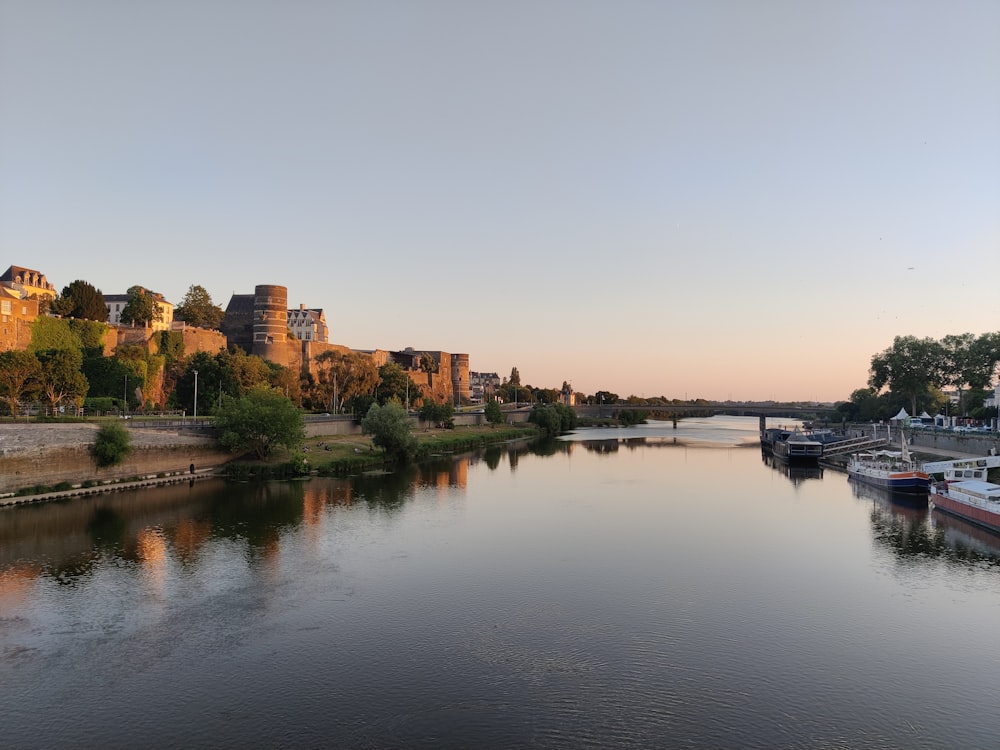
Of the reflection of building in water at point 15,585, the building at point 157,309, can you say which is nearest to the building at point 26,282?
the building at point 157,309

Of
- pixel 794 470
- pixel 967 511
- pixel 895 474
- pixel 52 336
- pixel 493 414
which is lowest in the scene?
pixel 794 470

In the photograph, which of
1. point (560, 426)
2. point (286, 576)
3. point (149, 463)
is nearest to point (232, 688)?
point (286, 576)

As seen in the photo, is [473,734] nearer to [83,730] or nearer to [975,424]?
[83,730]

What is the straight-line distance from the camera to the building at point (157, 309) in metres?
93.6

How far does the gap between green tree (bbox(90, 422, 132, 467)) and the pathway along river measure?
17.3ft

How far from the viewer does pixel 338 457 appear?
59219mm

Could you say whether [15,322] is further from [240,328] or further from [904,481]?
[904,481]

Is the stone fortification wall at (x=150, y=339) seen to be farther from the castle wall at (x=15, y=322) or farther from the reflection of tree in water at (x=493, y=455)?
the reflection of tree in water at (x=493, y=455)

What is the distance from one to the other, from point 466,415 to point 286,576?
86379 mm

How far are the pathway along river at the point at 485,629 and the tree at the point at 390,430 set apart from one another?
23.5 m

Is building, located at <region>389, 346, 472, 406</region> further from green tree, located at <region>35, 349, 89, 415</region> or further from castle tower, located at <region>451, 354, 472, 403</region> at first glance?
green tree, located at <region>35, 349, 89, 415</region>

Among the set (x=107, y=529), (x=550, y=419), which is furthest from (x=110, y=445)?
(x=550, y=419)

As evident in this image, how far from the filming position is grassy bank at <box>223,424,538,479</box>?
52.3m

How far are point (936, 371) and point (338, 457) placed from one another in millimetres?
89820
